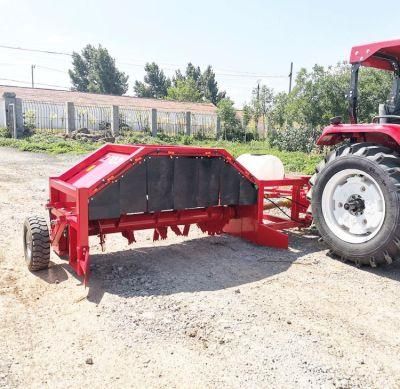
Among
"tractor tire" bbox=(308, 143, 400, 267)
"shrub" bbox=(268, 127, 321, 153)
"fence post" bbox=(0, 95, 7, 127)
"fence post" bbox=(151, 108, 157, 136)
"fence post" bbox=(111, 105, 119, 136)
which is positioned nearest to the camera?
"tractor tire" bbox=(308, 143, 400, 267)

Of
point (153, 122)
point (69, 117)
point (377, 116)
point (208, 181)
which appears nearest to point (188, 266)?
point (208, 181)

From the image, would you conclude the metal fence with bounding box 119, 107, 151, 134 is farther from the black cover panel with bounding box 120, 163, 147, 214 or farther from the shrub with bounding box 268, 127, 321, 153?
the black cover panel with bounding box 120, 163, 147, 214

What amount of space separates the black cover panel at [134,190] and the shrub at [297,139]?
16.0 metres

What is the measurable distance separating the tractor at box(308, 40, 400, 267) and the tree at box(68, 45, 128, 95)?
175 ft

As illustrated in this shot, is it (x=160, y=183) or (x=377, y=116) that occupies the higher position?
(x=377, y=116)

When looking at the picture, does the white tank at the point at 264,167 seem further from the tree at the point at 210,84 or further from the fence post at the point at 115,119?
the tree at the point at 210,84

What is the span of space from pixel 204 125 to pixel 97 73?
98.6 feet

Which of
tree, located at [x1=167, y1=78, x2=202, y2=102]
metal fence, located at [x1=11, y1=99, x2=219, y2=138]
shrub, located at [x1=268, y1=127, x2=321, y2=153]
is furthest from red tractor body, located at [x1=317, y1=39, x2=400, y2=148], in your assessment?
tree, located at [x1=167, y1=78, x2=202, y2=102]

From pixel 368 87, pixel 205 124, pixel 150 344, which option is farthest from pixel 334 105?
pixel 150 344

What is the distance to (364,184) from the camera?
4.32m

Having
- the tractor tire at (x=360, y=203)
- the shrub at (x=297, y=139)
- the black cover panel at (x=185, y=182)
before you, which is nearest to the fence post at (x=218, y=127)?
the shrub at (x=297, y=139)

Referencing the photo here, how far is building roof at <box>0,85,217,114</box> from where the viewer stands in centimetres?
2917

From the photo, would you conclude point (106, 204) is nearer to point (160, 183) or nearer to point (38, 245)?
point (160, 183)

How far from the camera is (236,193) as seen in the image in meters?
4.73
